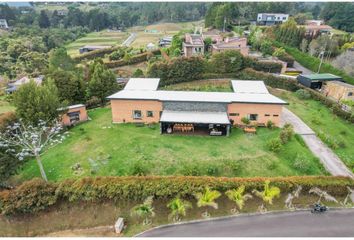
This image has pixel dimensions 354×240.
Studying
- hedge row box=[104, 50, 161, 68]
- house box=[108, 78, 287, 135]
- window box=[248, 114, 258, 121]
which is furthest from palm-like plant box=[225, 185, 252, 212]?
hedge row box=[104, 50, 161, 68]

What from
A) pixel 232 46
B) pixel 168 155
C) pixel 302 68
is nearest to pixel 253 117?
pixel 168 155

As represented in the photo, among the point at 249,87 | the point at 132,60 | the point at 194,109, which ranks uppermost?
the point at 249,87

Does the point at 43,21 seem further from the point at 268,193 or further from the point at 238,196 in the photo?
the point at 268,193

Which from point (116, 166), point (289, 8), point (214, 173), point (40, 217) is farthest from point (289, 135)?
point (289, 8)

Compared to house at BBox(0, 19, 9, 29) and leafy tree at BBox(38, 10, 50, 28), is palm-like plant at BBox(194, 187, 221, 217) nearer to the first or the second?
house at BBox(0, 19, 9, 29)

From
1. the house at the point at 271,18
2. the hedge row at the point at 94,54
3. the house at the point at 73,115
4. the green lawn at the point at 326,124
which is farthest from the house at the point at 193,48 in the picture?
the house at the point at 271,18
